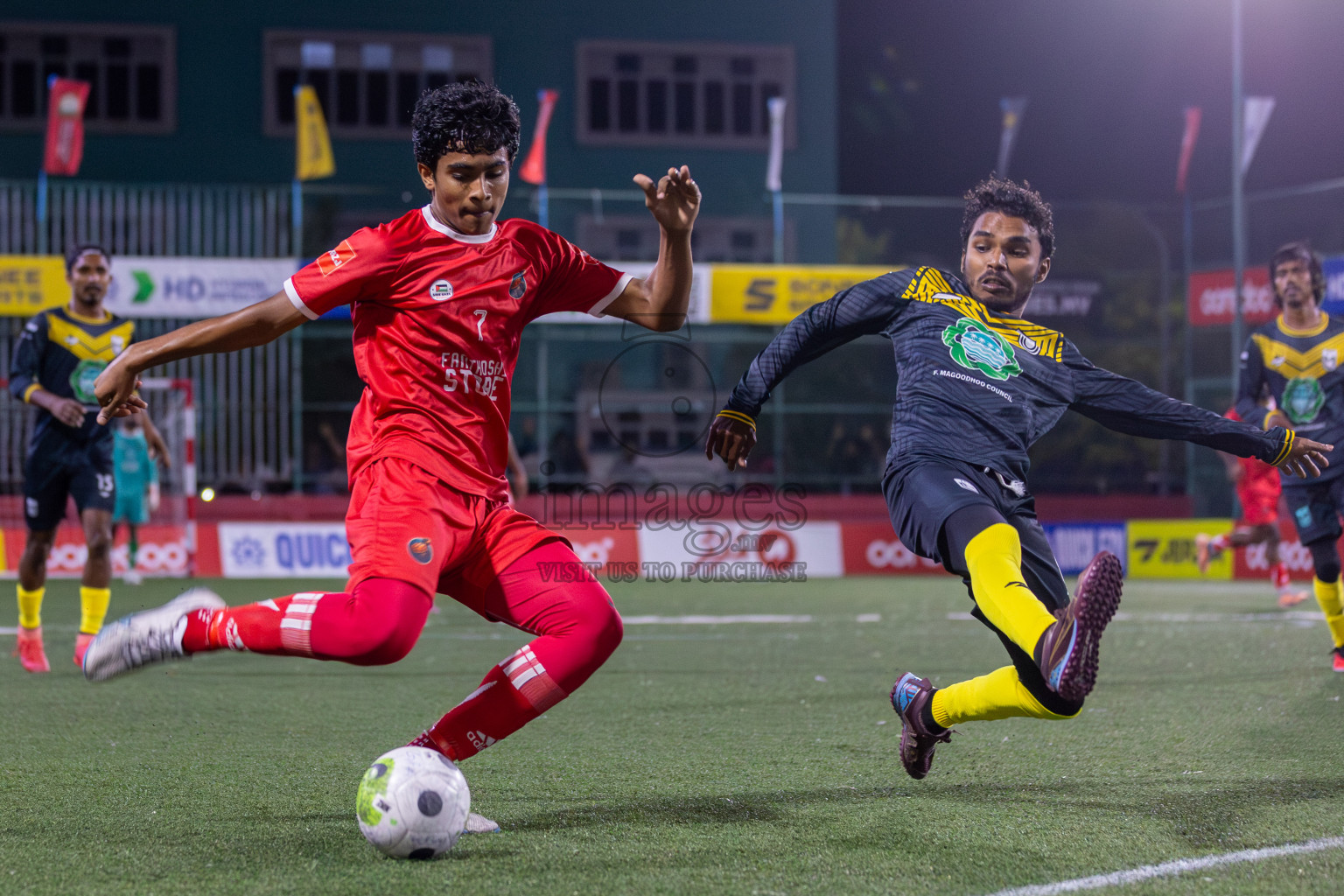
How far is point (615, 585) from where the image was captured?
48.9ft

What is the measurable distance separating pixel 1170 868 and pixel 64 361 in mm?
6511

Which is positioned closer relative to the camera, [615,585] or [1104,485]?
[615,585]

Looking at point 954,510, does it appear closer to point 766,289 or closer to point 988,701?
point 988,701

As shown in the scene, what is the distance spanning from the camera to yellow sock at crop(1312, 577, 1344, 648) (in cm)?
758

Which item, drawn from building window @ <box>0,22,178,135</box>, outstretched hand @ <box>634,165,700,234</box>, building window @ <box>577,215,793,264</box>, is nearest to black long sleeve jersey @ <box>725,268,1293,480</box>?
outstretched hand @ <box>634,165,700,234</box>

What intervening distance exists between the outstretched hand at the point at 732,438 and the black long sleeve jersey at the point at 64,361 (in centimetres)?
461

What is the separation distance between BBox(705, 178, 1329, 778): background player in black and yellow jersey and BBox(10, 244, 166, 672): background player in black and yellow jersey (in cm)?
461

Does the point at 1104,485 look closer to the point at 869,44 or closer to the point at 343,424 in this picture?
the point at 343,424

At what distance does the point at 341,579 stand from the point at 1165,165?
79.7ft

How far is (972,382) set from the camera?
14.3 feet

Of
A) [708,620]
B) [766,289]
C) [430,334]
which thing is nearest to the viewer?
[430,334]

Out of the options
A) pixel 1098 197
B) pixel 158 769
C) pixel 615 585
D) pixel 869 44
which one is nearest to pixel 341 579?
pixel 615 585

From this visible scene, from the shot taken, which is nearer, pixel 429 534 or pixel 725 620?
pixel 429 534

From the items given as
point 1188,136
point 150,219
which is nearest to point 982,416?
point 150,219
